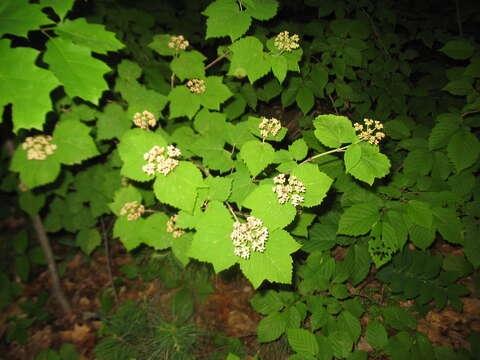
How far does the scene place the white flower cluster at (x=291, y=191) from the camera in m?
1.71

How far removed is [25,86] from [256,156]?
1.38 m

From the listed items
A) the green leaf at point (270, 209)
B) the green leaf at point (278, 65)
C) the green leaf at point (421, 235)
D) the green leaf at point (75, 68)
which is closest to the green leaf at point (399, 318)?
the green leaf at point (421, 235)

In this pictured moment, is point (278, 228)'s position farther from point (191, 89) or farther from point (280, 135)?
point (191, 89)

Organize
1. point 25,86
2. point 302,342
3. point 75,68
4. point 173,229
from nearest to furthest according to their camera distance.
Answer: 1. point 25,86
2. point 75,68
3. point 173,229
4. point 302,342

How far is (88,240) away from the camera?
3.71 meters

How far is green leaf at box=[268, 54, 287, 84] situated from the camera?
1.99 meters

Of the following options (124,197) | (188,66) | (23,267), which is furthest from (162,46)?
(23,267)

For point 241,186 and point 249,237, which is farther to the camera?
point 241,186

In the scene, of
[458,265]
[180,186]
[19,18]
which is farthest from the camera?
[458,265]

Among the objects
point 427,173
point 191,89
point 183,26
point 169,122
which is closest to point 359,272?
point 427,173

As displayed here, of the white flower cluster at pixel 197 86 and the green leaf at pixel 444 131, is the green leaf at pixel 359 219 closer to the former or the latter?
the green leaf at pixel 444 131

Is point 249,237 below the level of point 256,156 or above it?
below

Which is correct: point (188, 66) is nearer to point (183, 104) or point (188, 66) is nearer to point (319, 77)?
point (183, 104)

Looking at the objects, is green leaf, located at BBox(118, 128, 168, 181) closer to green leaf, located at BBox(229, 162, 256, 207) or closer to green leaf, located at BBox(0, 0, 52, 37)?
green leaf, located at BBox(229, 162, 256, 207)
